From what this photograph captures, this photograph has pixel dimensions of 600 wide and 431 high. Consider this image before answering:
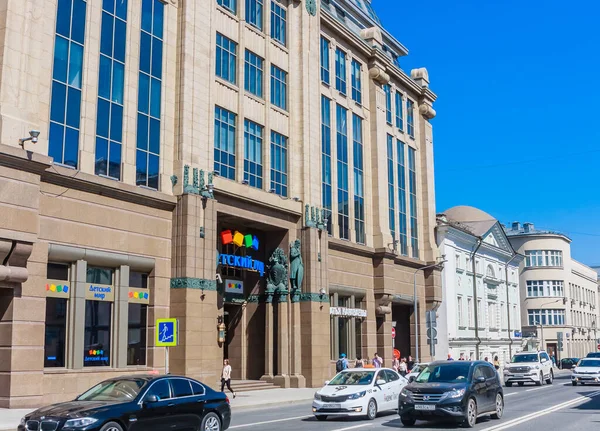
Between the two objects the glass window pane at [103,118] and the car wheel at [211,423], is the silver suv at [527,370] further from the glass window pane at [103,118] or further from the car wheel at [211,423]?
the car wheel at [211,423]

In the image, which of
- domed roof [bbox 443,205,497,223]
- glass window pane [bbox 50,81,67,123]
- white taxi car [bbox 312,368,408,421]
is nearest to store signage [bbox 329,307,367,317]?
white taxi car [bbox 312,368,408,421]

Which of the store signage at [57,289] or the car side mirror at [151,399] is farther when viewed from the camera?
the store signage at [57,289]

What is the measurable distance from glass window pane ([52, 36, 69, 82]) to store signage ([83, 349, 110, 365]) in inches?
371

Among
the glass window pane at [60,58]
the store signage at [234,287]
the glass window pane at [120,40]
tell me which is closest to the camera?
the glass window pane at [60,58]

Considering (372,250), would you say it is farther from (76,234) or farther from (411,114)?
(76,234)

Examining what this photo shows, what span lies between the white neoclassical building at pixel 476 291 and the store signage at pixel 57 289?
3107cm

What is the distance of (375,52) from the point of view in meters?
46.3

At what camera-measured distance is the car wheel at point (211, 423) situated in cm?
1519

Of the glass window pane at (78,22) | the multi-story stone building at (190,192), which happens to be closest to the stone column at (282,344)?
the multi-story stone building at (190,192)

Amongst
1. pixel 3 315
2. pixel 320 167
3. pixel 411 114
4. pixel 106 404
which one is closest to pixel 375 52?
pixel 411 114

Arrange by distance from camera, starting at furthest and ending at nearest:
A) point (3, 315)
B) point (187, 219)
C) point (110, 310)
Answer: point (187, 219) → point (110, 310) → point (3, 315)

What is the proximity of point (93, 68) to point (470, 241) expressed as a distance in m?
40.3

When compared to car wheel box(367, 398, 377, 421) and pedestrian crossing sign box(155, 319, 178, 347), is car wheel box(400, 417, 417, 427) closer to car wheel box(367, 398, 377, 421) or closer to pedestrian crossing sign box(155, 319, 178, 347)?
car wheel box(367, 398, 377, 421)

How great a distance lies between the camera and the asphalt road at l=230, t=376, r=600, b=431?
58.7 ft
